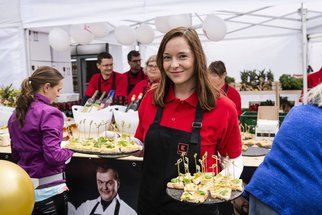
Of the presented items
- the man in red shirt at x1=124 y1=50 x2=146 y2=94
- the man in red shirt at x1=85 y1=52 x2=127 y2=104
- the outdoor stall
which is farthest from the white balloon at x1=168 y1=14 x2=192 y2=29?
the man in red shirt at x1=85 y1=52 x2=127 y2=104

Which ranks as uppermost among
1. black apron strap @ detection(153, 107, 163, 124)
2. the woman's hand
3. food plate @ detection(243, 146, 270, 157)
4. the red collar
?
the red collar

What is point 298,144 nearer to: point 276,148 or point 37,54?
point 276,148

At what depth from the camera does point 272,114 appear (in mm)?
4070

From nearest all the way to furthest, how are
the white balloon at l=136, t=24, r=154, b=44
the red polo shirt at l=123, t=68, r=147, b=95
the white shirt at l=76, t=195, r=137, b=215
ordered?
the white shirt at l=76, t=195, r=137, b=215 → the red polo shirt at l=123, t=68, r=147, b=95 → the white balloon at l=136, t=24, r=154, b=44

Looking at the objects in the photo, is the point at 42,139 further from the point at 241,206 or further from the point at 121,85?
the point at 121,85

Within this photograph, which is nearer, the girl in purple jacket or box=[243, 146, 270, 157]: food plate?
the girl in purple jacket

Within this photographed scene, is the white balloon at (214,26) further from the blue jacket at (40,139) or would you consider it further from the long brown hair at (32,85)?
the blue jacket at (40,139)

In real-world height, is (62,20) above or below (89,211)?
above

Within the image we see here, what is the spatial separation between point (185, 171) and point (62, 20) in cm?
336

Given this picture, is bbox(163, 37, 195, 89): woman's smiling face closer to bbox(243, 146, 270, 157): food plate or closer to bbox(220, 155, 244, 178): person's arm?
bbox(220, 155, 244, 178): person's arm

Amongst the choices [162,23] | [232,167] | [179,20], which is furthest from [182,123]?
[162,23]

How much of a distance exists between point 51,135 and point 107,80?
3.07 metres

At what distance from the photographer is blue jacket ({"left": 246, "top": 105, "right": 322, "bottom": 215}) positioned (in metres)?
1.43

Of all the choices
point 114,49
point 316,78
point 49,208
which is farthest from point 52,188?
point 114,49
